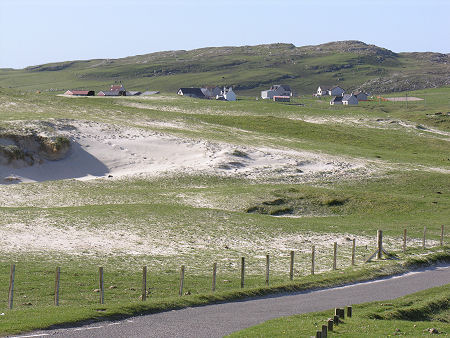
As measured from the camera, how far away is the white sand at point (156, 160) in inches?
2589

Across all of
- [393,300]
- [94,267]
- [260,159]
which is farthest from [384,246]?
[260,159]

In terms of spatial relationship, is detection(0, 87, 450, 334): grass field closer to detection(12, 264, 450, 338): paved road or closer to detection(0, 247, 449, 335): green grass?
detection(0, 247, 449, 335): green grass

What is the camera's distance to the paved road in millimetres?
21531

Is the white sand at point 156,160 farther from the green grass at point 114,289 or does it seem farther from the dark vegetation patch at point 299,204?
the green grass at point 114,289

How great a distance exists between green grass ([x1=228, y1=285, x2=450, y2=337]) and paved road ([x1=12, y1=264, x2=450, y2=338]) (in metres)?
1.05

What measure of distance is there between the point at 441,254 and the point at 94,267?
21615mm

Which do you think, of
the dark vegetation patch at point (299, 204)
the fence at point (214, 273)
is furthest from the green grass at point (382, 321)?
the dark vegetation patch at point (299, 204)

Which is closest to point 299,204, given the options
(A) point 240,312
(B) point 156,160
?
(B) point 156,160

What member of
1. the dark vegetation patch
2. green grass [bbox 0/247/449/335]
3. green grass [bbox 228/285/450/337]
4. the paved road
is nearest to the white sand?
the dark vegetation patch

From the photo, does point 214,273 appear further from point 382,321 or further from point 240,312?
point 382,321

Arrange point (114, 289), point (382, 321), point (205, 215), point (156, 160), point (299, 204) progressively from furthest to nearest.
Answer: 1. point (156, 160)
2. point (299, 204)
3. point (205, 215)
4. point (114, 289)
5. point (382, 321)

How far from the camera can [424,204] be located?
5788 cm

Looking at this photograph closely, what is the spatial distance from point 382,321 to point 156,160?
1930 inches

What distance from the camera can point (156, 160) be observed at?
70875 millimetres
